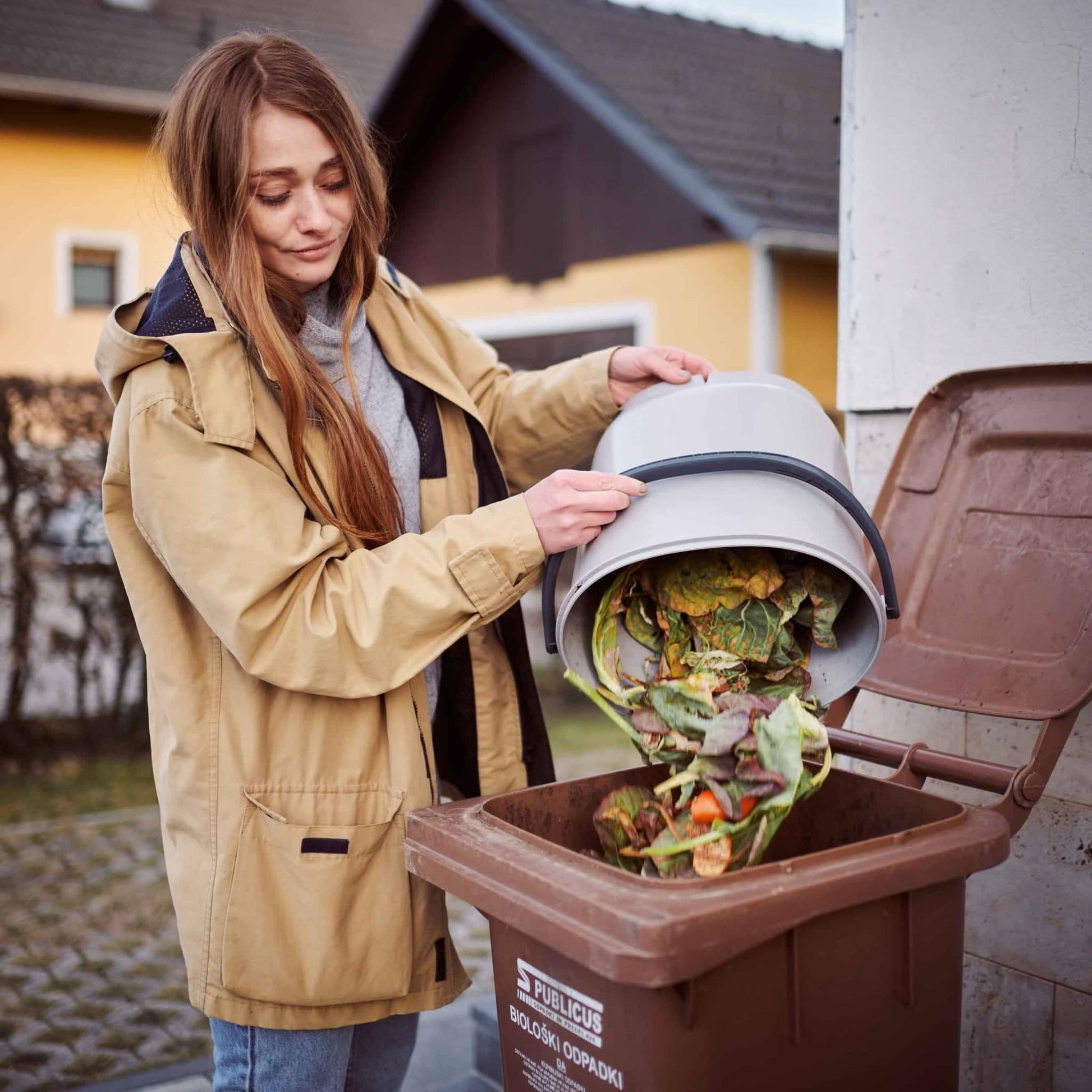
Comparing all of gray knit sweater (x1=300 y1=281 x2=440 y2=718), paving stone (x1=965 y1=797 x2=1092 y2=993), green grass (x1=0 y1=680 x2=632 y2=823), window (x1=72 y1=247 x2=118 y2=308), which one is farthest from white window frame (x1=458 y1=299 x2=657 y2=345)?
gray knit sweater (x1=300 y1=281 x2=440 y2=718)

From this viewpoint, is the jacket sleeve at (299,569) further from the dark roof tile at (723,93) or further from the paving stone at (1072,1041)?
the dark roof tile at (723,93)

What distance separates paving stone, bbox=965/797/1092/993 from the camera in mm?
2494

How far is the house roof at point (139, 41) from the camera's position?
13703 mm

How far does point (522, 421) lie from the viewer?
2576 millimetres

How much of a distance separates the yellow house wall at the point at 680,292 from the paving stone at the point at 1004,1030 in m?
6.19

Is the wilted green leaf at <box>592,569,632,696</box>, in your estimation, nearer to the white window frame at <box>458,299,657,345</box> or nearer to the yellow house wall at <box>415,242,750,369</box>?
the yellow house wall at <box>415,242,750,369</box>

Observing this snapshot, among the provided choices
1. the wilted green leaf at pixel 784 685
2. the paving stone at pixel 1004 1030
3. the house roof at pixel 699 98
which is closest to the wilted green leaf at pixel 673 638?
the wilted green leaf at pixel 784 685

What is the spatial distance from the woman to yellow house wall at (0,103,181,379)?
41.8ft

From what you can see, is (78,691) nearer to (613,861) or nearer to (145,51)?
(613,861)

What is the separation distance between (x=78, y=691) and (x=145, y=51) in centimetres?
1173

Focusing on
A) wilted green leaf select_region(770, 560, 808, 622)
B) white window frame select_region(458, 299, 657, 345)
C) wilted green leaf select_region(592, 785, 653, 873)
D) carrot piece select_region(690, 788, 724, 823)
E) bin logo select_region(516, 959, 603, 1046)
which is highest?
white window frame select_region(458, 299, 657, 345)

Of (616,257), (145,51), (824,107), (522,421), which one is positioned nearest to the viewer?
(522,421)

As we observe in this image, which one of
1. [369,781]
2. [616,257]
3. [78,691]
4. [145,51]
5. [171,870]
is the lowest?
[78,691]

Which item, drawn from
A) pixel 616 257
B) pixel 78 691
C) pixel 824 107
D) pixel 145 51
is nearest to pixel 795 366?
pixel 616 257
